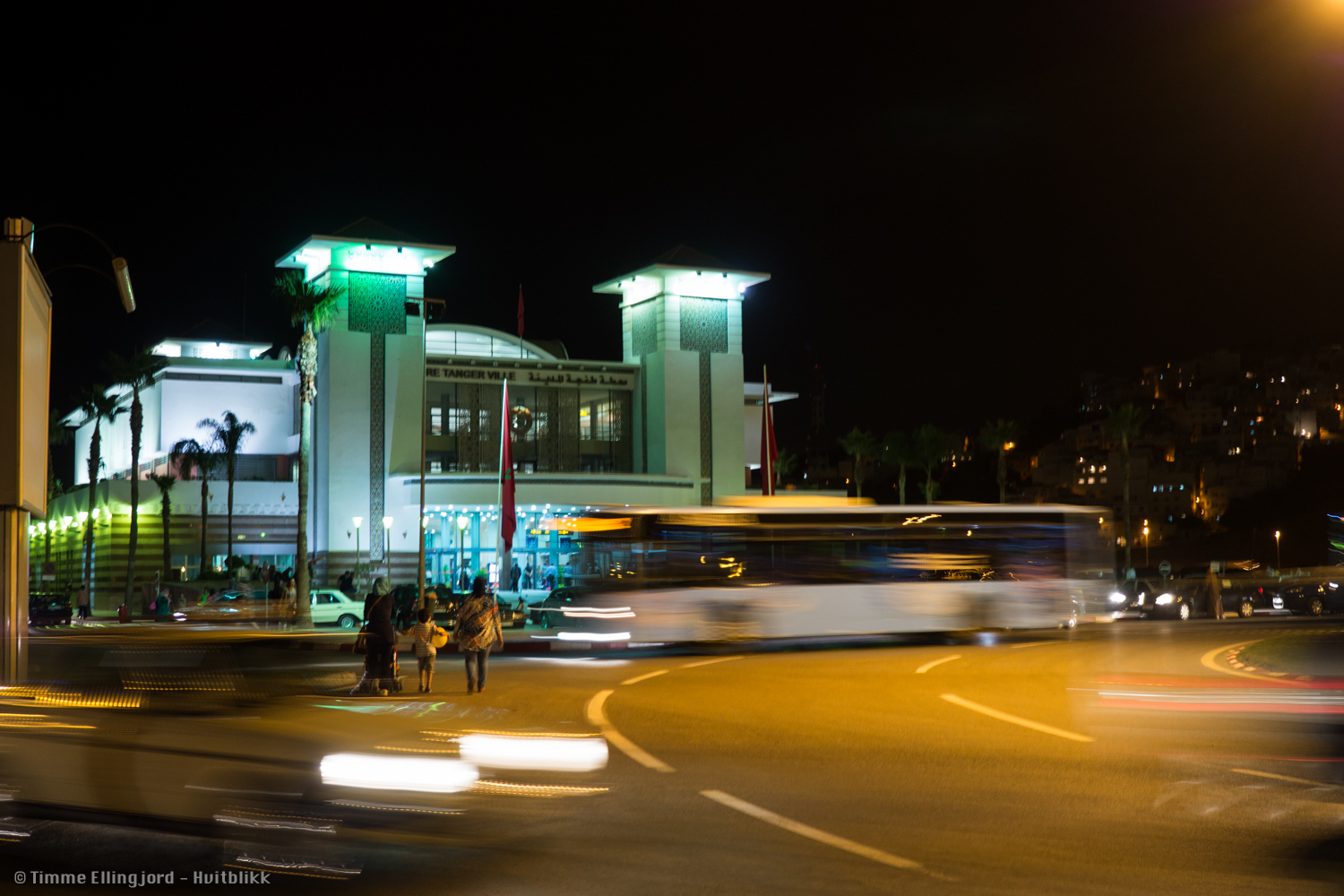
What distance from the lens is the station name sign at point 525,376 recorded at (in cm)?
5906

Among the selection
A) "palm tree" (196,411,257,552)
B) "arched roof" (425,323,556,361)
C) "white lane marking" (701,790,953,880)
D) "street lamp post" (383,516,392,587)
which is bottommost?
"white lane marking" (701,790,953,880)

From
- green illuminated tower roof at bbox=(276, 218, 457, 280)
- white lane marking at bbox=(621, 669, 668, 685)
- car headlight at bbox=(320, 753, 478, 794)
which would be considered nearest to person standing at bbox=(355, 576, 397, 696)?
white lane marking at bbox=(621, 669, 668, 685)

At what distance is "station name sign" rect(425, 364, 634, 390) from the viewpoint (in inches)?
2325

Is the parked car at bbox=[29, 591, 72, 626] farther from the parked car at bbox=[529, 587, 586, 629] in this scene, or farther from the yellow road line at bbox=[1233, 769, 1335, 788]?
the yellow road line at bbox=[1233, 769, 1335, 788]

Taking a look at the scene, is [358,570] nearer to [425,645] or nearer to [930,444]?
[425,645]

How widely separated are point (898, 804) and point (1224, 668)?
12.4 m

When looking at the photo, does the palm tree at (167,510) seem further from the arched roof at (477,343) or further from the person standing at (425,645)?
the person standing at (425,645)

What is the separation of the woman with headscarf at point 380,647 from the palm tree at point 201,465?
43726mm

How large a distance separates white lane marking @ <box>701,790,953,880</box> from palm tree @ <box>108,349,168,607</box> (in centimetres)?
5180

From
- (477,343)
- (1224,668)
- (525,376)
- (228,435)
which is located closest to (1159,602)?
(1224,668)

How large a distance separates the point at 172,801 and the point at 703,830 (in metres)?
3.21

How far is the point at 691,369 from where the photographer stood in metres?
60.5

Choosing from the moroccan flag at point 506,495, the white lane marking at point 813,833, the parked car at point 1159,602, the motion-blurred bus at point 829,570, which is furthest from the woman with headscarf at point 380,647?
the moroccan flag at point 506,495

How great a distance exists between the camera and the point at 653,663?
849 inches
